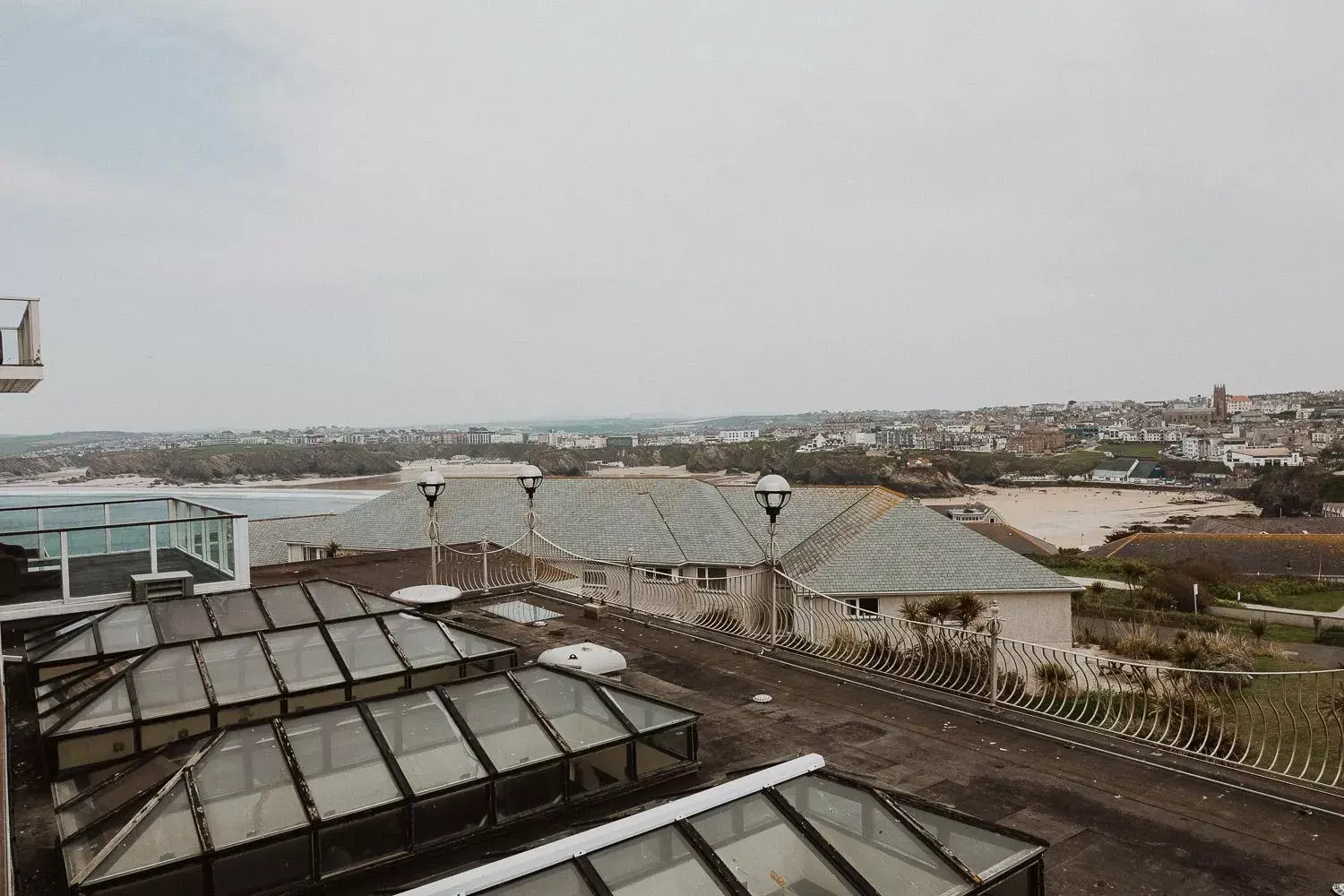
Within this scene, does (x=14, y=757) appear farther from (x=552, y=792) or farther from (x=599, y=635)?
(x=599, y=635)

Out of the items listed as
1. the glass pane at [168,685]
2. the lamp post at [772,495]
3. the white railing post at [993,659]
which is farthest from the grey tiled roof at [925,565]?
the glass pane at [168,685]

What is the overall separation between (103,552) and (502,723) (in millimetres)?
9317

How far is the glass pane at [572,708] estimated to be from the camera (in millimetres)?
5316

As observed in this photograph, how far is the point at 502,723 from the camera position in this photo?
17.1 feet

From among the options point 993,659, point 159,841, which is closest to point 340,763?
point 159,841

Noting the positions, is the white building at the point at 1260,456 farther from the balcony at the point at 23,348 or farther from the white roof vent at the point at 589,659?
the balcony at the point at 23,348

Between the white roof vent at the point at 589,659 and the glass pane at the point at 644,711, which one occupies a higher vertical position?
the glass pane at the point at 644,711

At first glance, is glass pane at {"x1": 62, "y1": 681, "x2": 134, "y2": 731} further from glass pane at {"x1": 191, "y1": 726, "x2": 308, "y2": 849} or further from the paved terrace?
the paved terrace

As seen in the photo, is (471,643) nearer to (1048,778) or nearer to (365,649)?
(365,649)

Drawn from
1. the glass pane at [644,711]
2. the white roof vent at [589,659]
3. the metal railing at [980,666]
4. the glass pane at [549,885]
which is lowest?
the metal railing at [980,666]

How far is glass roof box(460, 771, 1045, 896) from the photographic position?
3121 mm

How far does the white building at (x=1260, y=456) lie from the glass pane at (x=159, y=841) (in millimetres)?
141390

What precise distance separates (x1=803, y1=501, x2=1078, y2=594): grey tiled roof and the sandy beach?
44054mm

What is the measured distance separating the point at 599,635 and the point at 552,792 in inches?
229
